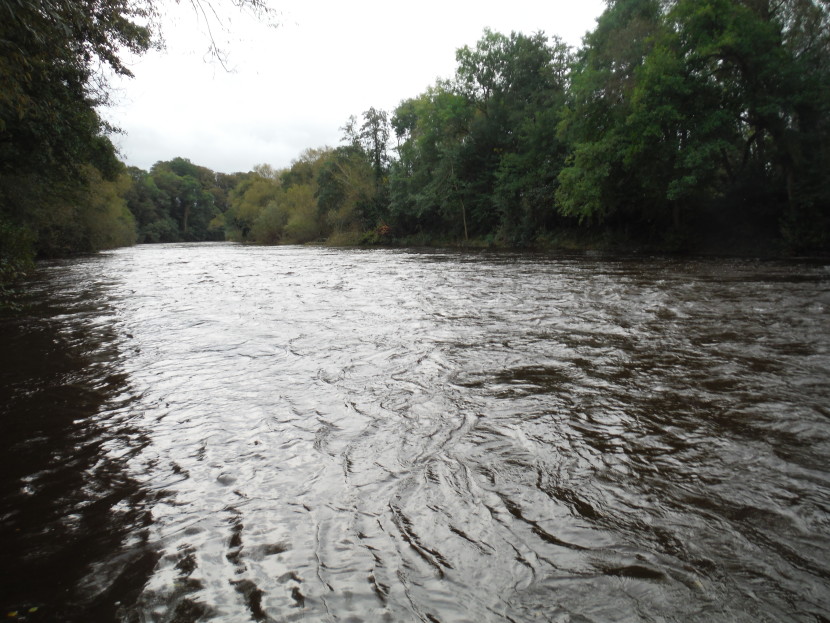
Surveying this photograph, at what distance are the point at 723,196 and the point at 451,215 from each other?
21.1m

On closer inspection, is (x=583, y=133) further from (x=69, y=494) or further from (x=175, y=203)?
(x=175, y=203)

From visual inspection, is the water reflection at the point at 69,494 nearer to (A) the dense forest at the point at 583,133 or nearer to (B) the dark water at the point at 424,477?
(B) the dark water at the point at 424,477

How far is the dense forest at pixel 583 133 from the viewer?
11.6 meters

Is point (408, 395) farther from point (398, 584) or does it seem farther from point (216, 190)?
point (216, 190)

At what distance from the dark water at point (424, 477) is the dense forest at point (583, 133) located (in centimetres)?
413

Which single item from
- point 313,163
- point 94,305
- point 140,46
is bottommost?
point 94,305

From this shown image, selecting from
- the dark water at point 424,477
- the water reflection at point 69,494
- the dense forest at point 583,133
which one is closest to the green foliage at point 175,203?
the dense forest at point 583,133

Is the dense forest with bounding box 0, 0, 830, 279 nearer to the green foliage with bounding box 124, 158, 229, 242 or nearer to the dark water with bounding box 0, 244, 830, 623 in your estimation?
the dark water with bounding box 0, 244, 830, 623

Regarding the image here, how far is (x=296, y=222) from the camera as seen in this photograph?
185ft

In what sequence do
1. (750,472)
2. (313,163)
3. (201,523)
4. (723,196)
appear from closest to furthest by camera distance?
(201,523) → (750,472) → (723,196) → (313,163)

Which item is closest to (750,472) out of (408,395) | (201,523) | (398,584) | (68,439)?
(398,584)

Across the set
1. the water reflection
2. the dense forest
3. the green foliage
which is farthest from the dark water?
the green foliage

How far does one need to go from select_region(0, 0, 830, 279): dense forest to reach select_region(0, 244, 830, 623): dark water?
4.13 m

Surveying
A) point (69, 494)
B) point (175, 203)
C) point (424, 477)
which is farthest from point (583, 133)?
point (175, 203)
